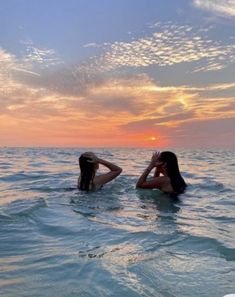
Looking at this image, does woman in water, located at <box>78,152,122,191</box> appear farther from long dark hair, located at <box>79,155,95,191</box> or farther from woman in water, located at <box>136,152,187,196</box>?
woman in water, located at <box>136,152,187,196</box>

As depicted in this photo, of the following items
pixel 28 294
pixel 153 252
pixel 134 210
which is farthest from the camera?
pixel 134 210

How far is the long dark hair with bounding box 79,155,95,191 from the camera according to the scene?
29.8 ft

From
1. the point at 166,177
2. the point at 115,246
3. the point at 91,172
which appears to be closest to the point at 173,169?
the point at 166,177

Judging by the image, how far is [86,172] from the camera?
933 cm

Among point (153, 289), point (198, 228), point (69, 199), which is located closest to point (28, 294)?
point (153, 289)

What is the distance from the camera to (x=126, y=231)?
225 inches

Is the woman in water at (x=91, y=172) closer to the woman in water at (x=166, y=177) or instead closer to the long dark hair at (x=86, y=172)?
the long dark hair at (x=86, y=172)

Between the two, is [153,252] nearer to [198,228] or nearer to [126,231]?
[126,231]

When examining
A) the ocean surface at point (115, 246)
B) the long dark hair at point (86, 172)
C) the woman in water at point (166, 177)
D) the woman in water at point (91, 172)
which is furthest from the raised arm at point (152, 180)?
the long dark hair at point (86, 172)

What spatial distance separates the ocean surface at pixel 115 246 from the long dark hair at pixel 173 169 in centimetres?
42

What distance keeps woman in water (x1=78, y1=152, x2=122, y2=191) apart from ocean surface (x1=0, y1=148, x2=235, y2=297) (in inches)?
21.1

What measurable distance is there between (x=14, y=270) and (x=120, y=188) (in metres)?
6.64

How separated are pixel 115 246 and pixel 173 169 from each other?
14.6 feet

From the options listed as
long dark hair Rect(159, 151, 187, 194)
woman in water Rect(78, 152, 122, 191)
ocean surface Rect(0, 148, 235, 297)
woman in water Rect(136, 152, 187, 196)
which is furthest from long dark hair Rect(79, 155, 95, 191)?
long dark hair Rect(159, 151, 187, 194)
